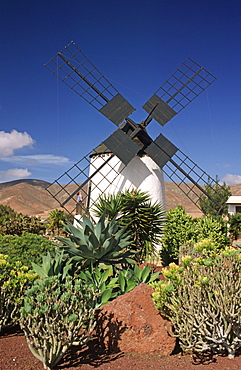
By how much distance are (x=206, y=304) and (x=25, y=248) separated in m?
4.19

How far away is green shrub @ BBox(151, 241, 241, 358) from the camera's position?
12.1 ft

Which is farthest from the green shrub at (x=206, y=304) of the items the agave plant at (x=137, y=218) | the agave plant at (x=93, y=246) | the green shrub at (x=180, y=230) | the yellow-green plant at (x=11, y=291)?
the green shrub at (x=180, y=230)

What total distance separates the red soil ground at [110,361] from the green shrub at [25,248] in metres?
2.38

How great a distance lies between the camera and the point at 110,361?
3.77m

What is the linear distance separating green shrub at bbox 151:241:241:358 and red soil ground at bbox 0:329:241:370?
0.47 feet

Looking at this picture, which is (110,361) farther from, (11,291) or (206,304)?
(11,291)

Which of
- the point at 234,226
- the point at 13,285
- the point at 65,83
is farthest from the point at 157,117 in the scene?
the point at 13,285

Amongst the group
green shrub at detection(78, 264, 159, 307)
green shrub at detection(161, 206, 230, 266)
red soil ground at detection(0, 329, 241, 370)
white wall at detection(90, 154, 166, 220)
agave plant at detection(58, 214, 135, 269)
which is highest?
white wall at detection(90, 154, 166, 220)

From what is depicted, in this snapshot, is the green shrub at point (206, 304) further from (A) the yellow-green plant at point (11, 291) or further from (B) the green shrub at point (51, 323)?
(A) the yellow-green plant at point (11, 291)

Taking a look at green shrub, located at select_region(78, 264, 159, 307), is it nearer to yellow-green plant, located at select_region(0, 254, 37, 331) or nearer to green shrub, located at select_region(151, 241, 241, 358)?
yellow-green plant, located at select_region(0, 254, 37, 331)

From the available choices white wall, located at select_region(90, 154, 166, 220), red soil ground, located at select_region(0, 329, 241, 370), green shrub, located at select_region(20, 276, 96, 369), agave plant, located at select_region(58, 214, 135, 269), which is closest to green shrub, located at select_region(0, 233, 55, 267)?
agave plant, located at select_region(58, 214, 135, 269)

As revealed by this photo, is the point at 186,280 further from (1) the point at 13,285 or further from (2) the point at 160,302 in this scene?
(1) the point at 13,285

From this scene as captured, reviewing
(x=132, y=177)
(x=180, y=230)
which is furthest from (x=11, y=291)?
(x=132, y=177)

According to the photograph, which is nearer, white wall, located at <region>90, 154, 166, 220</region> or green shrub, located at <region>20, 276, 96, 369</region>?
green shrub, located at <region>20, 276, 96, 369</region>
